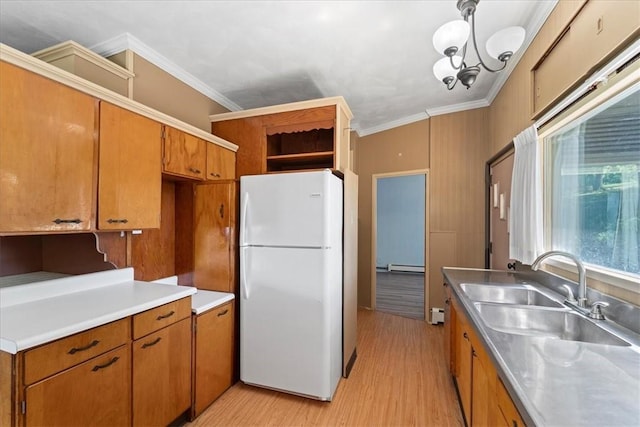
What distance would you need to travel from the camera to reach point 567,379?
0.81 m

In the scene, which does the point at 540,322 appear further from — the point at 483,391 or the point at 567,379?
the point at 567,379

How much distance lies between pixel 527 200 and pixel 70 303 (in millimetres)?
2905

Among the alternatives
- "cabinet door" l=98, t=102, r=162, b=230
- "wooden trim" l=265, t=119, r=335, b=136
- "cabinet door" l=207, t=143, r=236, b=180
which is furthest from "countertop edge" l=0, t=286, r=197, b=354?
"wooden trim" l=265, t=119, r=335, b=136

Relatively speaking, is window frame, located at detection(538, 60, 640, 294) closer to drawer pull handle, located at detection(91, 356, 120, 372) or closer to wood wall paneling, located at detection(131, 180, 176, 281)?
drawer pull handle, located at detection(91, 356, 120, 372)

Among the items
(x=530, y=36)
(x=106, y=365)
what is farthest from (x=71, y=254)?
(x=530, y=36)

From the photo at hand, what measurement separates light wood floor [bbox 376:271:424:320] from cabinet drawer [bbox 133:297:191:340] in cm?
307

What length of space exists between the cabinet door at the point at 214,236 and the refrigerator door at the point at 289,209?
12 cm

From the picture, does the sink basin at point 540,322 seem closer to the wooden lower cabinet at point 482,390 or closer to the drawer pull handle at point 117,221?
the wooden lower cabinet at point 482,390

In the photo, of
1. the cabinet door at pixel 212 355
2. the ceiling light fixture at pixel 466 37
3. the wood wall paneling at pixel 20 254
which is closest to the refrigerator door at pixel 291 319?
the cabinet door at pixel 212 355

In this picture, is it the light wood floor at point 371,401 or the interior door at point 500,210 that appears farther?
the interior door at point 500,210

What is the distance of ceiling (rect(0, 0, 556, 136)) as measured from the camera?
67.0 inches

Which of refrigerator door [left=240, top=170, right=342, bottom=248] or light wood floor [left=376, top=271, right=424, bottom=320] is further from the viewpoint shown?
light wood floor [left=376, top=271, right=424, bottom=320]

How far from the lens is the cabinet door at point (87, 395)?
1094 millimetres

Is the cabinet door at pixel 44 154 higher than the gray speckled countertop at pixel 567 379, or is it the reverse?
the cabinet door at pixel 44 154
